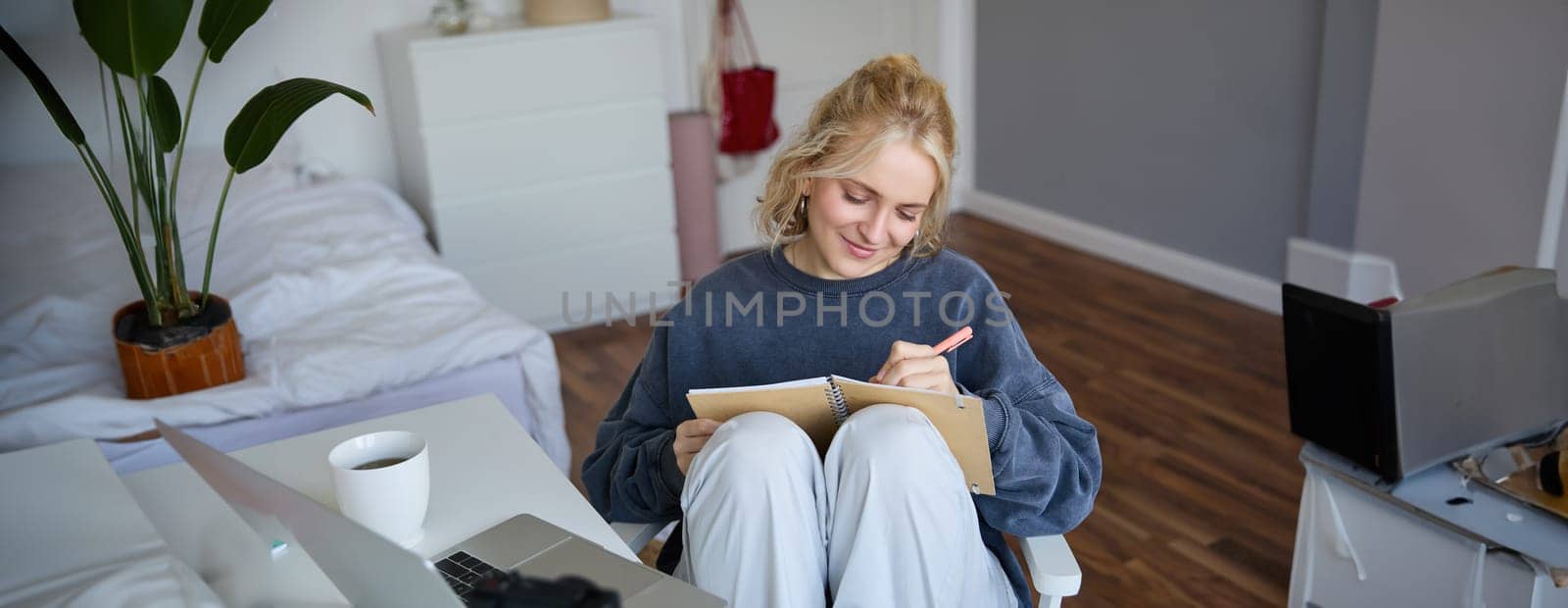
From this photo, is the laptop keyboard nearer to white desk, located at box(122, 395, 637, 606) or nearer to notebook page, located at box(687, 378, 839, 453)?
white desk, located at box(122, 395, 637, 606)

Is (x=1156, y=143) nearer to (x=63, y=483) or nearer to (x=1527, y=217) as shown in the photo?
(x=1527, y=217)

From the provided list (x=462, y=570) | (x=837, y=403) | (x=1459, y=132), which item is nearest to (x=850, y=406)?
(x=837, y=403)

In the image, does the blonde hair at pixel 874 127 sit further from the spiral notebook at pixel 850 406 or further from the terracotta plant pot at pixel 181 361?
the terracotta plant pot at pixel 181 361

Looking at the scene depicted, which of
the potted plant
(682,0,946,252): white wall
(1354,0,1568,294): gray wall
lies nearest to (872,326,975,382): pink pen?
the potted plant

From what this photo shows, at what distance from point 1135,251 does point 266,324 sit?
2.71m

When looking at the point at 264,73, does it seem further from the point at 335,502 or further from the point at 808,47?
the point at 335,502

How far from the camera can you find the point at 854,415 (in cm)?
126

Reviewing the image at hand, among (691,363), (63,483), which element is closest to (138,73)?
(63,483)

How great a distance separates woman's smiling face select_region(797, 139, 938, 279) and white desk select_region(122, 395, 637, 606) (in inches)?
17.0

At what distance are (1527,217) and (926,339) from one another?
6.32 ft

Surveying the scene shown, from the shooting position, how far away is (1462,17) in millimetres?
2762

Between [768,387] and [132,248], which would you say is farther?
[132,248]

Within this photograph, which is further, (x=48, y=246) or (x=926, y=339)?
(x=48, y=246)

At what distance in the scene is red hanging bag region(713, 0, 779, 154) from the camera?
12.9 ft
